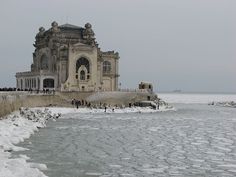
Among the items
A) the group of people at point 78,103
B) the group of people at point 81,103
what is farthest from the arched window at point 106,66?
the group of people at point 78,103

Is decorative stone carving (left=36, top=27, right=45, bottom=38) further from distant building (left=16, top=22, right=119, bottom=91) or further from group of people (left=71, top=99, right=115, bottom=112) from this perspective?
group of people (left=71, top=99, right=115, bottom=112)

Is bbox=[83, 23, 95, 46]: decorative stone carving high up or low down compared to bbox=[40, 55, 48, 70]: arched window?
up

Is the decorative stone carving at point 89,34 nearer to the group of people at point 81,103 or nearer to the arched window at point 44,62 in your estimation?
the arched window at point 44,62

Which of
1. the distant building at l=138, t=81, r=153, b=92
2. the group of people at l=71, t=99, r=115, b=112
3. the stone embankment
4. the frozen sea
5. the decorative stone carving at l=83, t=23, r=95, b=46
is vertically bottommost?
the frozen sea

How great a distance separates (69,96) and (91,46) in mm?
15410

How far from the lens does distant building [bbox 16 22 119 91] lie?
300 feet

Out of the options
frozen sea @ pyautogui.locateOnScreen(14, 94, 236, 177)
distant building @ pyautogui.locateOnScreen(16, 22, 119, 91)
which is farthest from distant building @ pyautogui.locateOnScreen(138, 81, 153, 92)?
frozen sea @ pyautogui.locateOnScreen(14, 94, 236, 177)

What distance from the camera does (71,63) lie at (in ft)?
299

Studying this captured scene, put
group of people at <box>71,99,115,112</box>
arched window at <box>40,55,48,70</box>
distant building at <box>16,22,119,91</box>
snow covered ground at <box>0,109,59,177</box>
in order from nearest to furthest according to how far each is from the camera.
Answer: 1. snow covered ground at <box>0,109,59,177</box>
2. group of people at <box>71,99,115,112</box>
3. distant building at <box>16,22,119,91</box>
4. arched window at <box>40,55,48,70</box>

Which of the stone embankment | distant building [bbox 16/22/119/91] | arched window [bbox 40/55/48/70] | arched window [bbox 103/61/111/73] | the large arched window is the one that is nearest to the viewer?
the stone embankment

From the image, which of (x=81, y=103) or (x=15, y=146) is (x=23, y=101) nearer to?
(x=81, y=103)

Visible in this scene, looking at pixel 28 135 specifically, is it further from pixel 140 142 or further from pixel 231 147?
pixel 231 147

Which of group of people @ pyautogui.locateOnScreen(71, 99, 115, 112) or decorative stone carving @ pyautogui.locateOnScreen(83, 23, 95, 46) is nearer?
group of people @ pyautogui.locateOnScreen(71, 99, 115, 112)

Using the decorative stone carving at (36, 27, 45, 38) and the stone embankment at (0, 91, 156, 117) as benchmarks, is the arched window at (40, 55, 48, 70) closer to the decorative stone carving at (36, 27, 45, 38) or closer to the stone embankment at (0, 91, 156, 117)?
the decorative stone carving at (36, 27, 45, 38)
